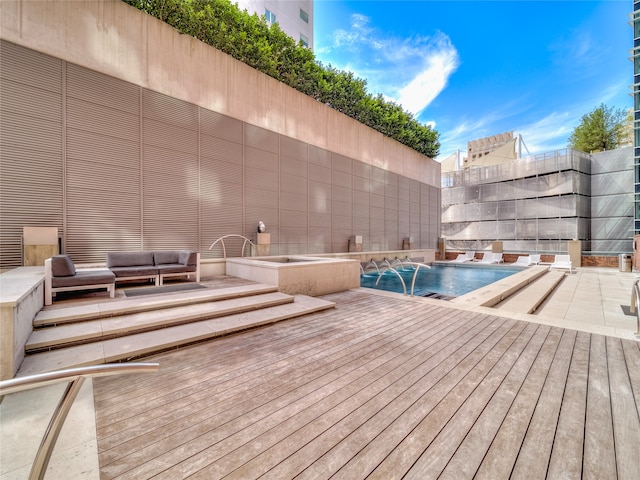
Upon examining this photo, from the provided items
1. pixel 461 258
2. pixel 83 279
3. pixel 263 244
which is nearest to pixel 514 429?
pixel 83 279

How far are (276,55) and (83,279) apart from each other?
9.18 meters

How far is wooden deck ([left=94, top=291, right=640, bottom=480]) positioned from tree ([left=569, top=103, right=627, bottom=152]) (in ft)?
86.3

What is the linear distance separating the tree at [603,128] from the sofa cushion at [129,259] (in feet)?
98.0

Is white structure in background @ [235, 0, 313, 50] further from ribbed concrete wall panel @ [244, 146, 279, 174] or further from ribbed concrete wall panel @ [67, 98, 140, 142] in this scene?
ribbed concrete wall panel @ [67, 98, 140, 142]

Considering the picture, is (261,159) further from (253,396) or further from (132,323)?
(253,396)

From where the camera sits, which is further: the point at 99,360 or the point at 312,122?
the point at 312,122

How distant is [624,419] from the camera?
1.88 meters

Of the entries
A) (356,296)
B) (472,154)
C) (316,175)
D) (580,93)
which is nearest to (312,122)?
(316,175)

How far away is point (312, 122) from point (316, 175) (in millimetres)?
2100

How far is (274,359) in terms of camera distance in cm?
279

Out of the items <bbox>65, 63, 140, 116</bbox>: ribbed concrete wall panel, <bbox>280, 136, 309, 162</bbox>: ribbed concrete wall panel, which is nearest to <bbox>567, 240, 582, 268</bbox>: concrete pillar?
<bbox>280, 136, 309, 162</bbox>: ribbed concrete wall panel

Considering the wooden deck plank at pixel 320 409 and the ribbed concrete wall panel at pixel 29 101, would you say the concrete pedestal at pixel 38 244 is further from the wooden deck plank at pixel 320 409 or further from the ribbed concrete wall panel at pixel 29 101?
the wooden deck plank at pixel 320 409

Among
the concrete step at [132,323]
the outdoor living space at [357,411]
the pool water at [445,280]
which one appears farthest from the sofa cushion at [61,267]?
the pool water at [445,280]

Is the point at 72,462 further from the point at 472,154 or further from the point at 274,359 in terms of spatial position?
the point at 472,154
